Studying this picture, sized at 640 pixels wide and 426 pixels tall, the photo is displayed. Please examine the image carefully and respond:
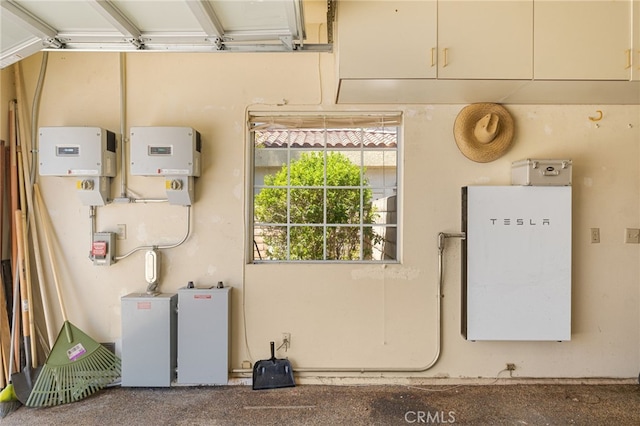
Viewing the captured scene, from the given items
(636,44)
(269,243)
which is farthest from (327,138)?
(636,44)

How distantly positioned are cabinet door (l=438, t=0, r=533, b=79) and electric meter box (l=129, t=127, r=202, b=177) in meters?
1.76

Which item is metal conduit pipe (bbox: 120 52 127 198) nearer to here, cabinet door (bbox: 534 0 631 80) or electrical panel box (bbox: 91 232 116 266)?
electrical panel box (bbox: 91 232 116 266)

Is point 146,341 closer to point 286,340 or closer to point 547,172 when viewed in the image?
point 286,340

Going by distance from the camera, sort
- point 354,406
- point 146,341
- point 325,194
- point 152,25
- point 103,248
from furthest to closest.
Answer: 1. point 325,194
2. point 103,248
3. point 146,341
4. point 354,406
5. point 152,25

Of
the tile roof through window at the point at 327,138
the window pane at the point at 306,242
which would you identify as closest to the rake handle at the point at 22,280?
the tile roof through window at the point at 327,138

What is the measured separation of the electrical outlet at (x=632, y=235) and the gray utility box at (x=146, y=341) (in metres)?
3.41

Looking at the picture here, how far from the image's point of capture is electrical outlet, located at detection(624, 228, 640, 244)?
258 cm

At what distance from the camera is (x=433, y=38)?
2.12 meters

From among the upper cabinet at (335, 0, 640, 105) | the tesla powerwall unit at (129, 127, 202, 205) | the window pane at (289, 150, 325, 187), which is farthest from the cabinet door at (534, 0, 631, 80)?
the tesla powerwall unit at (129, 127, 202, 205)

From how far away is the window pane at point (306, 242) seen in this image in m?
2.67

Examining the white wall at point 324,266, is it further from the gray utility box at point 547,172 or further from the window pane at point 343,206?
the window pane at point 343,206

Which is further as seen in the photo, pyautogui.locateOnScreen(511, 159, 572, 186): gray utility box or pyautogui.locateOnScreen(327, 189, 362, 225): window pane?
pyautogui.locateOnScreen(327, 189, 362, 225): window pane

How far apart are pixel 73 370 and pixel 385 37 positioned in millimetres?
3035

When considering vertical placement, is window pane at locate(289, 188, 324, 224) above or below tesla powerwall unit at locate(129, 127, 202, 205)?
below
